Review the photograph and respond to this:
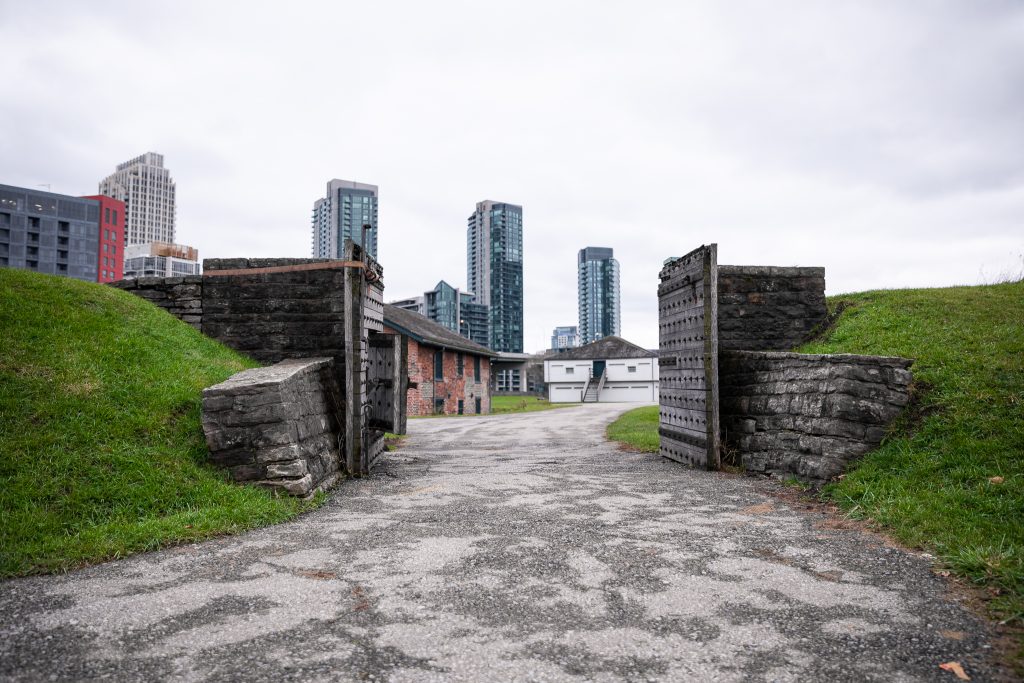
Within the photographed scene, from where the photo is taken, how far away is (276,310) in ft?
28.8

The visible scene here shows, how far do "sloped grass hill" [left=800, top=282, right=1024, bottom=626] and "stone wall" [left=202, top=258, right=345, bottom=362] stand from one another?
21.1ft

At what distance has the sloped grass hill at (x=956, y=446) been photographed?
12.6 feet

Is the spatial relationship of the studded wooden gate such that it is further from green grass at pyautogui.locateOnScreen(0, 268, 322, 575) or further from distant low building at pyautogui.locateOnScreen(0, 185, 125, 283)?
distant low building at pyautogui.locateOnScreen(0, 185, 125, 283)

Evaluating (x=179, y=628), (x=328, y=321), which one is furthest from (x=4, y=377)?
(x=179, y=628)

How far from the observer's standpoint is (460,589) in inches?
139

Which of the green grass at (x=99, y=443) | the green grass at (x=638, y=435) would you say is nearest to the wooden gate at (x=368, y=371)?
the green grass at (x=99, y=443)

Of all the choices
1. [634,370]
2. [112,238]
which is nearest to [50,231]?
[112,238]

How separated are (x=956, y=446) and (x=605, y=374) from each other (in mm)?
43726

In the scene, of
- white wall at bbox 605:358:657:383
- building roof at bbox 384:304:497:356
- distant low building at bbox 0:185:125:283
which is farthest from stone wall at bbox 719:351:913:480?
distant low building at bbox 0:185:125:283

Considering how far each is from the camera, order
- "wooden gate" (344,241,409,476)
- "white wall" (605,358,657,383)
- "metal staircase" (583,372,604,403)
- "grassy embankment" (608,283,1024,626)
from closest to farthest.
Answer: "grassy embankment" (608,283,1024,626) < "wooden gate" (344,241,409,476) < "white wall" (605,358,657,383) < "metal staircase" (583,372,604,403)

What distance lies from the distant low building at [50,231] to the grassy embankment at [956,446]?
91942 millimetres

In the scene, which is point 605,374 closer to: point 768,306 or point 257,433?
point 768,306

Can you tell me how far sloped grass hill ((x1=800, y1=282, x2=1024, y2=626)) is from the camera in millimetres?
3852

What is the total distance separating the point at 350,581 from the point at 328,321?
5.39 metres
